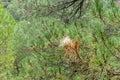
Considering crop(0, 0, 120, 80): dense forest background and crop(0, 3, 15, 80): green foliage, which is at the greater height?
crop(0, 0, 120, 80): dense forest background

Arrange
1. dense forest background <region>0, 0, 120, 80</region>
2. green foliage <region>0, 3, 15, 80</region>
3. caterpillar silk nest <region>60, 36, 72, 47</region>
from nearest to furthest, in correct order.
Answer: dense forest background <region>0, 0, 120, 80</region>, caterpillar silk nest <region>60, 36, 72, 47</region>, green foliage <region>0, 3, 15, 80</region>

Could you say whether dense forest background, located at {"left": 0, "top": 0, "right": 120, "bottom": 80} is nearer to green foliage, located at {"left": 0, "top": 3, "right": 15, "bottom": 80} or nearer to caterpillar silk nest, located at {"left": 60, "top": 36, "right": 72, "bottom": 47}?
caterpillar silk nest, located at {"left": 60, "top": 36, "right": 72, "bottom": 47}

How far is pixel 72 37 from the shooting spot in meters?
3.08

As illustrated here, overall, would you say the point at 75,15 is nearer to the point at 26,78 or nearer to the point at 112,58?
the point at 26,78

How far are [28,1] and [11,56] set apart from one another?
7.38 meters

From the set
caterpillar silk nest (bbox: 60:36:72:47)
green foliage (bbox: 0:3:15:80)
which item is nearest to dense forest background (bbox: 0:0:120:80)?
caterpillar silk nest (bbox: 60:36:72:47)

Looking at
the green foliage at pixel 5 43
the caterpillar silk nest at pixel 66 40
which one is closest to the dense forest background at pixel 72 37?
the caterpillar silk nest at pixel 66 40

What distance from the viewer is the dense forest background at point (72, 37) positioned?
2.67 meters

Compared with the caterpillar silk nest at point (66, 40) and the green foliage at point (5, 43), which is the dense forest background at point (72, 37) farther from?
the green foliage at point (5, 43)

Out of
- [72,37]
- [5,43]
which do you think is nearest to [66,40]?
[72,37]

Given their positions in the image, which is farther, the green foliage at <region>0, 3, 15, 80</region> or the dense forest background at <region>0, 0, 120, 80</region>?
the green foliage at <region>0, 3, 15, 80</region>

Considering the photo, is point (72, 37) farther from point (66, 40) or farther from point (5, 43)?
point (5, 43)

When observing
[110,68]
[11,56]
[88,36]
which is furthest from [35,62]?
[11,56]

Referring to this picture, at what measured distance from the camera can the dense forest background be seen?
8.77ft
